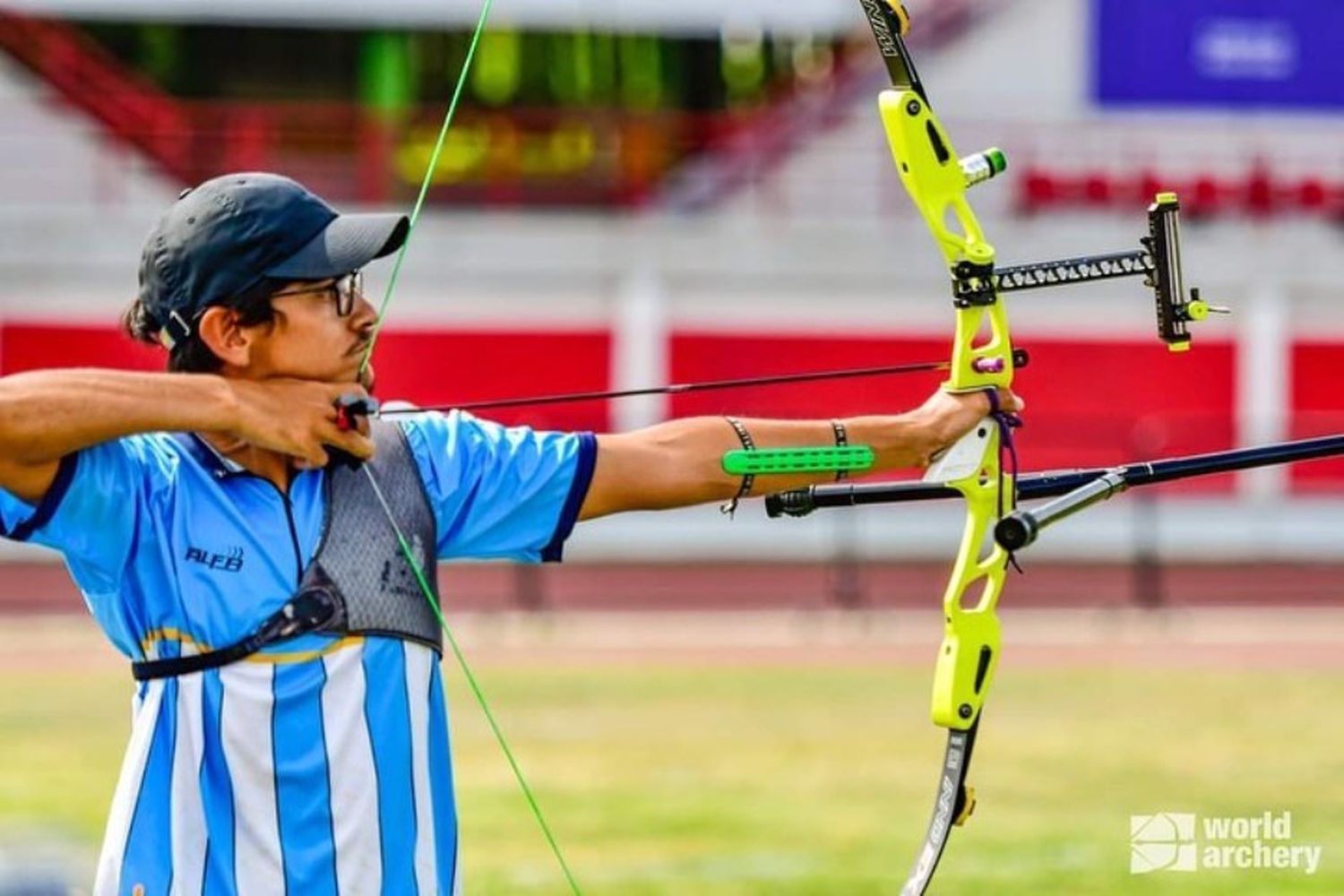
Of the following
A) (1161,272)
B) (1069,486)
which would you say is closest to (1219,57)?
(1069,486)

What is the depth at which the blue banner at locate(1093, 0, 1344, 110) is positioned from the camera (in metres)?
25.3

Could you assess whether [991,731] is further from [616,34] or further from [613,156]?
[616,34]

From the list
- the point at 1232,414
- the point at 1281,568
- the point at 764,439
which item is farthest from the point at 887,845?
the point at 1232,414

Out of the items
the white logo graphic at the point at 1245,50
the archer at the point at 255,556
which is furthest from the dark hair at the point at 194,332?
the white logo graphic at the point at 1245,50

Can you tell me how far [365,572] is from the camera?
10.2 ft

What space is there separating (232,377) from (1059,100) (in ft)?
75.7

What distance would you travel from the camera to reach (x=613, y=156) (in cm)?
2411

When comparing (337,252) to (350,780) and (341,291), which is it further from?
(350,780)

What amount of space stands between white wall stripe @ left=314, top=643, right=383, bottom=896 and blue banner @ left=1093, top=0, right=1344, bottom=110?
2294cm

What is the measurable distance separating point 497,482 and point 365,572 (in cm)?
23

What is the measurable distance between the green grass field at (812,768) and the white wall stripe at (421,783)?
140 inches

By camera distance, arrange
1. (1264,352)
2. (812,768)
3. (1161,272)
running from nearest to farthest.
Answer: (1161,272) < (812,768) < (1264,352)

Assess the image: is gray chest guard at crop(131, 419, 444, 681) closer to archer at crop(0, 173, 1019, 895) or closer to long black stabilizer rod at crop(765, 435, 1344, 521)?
archer at crop(0, 173, 1019, 895)

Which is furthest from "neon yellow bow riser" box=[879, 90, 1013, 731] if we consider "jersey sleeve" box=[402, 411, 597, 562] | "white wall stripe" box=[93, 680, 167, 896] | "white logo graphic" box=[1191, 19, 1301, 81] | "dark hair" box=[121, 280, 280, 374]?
"white logo graphic" box=[1191, 19, 1301, 81]
